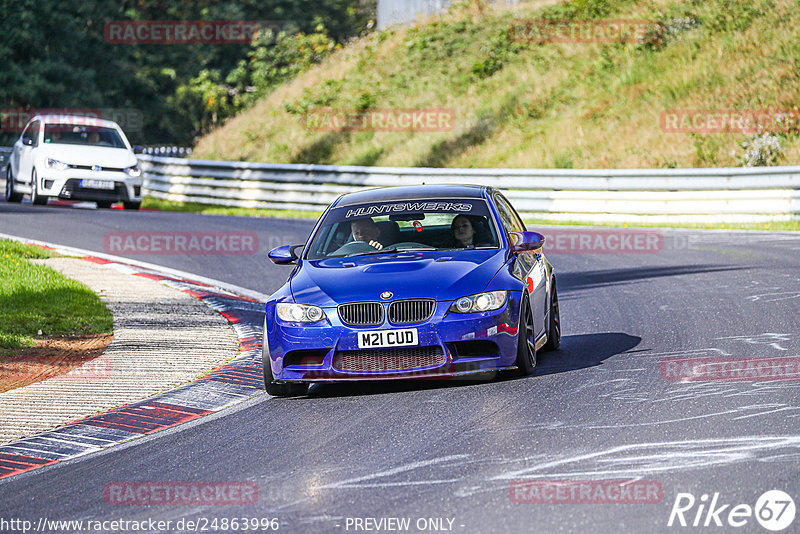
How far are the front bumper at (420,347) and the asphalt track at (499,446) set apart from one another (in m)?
0.19

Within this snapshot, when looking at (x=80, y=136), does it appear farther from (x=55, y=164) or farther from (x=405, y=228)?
(x=405, y=228)

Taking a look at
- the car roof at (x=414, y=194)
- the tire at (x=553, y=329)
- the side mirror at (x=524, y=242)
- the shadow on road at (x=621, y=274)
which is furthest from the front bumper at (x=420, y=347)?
the shadow on road at (x=621, y=274)

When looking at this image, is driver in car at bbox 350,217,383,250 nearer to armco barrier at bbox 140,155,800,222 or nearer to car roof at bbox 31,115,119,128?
armco barrier at bbox 140,155,800,222

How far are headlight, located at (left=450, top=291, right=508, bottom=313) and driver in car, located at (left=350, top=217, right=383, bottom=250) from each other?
1.42m

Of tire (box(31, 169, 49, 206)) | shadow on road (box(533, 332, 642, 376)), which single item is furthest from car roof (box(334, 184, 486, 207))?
tire (box(31, 169, 49, 206))

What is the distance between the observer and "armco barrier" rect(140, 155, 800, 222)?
22.6 m

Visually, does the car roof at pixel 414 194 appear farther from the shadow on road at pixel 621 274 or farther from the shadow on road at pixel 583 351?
the shadow on road at pixel 621 274

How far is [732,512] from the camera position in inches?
209

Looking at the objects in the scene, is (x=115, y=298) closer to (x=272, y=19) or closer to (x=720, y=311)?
(x=720, y=311)

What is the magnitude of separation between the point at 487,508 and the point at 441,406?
8.38 ft

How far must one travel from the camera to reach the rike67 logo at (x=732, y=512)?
203 inches

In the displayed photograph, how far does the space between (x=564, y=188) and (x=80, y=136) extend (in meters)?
10.4

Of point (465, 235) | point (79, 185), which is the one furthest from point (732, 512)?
point (79, 185)

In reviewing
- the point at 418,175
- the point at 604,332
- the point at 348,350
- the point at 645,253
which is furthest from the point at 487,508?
the point at 418,175
